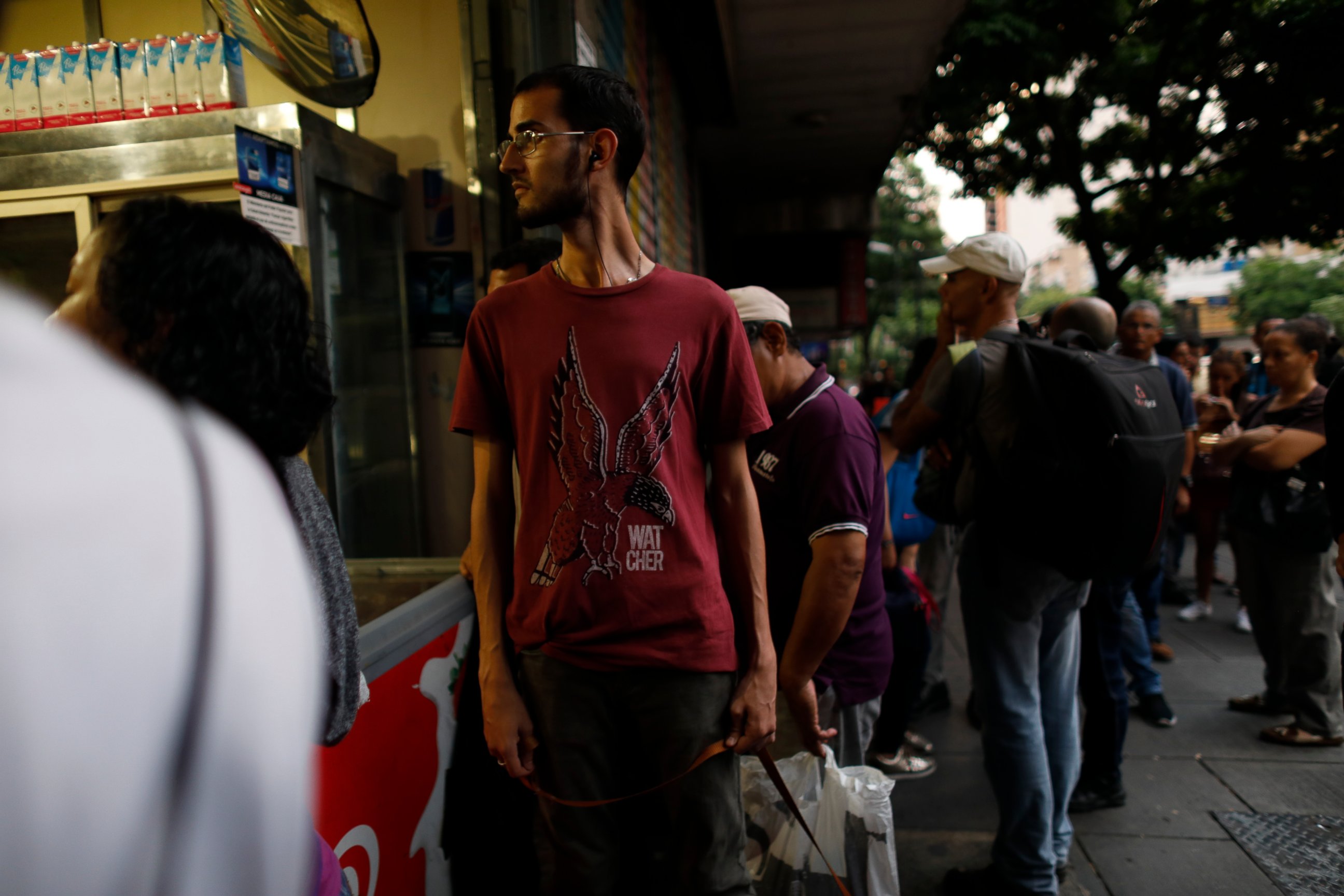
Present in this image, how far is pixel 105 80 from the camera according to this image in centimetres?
279

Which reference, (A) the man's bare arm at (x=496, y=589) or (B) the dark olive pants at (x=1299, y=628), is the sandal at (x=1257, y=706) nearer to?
(B) the dark olive pants at (x=1299, y=628)

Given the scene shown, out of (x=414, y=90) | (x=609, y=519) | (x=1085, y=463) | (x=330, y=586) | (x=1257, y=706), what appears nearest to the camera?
(x=330, y=586)

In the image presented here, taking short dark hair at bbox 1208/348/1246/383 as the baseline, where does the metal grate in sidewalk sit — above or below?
below

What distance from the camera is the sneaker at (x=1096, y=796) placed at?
3.53m

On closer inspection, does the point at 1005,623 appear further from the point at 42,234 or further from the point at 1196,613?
the point at 1196,613

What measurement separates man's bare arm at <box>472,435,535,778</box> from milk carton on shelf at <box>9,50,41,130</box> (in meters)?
2.17

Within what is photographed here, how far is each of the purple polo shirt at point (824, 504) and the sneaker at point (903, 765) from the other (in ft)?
5.93

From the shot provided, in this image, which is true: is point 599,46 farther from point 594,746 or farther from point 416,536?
point 594,746

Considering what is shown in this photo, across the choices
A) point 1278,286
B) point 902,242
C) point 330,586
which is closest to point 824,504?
point 330,586

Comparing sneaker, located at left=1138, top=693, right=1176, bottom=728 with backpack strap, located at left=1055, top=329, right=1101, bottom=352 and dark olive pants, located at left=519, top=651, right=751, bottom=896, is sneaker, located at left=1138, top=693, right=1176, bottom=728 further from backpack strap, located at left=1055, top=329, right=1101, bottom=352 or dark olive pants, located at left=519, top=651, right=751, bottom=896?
dark olive pants, located at left=519, top=651, right=751, bottom=896

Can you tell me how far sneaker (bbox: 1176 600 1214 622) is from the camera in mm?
6383

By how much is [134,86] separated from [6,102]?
0.40m

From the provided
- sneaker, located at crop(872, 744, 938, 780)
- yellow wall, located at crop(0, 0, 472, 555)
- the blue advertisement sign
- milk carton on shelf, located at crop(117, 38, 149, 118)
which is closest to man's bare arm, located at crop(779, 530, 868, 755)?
yellow wall, located at crop(0, 0, 472, 555)

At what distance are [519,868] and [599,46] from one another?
3.29m
